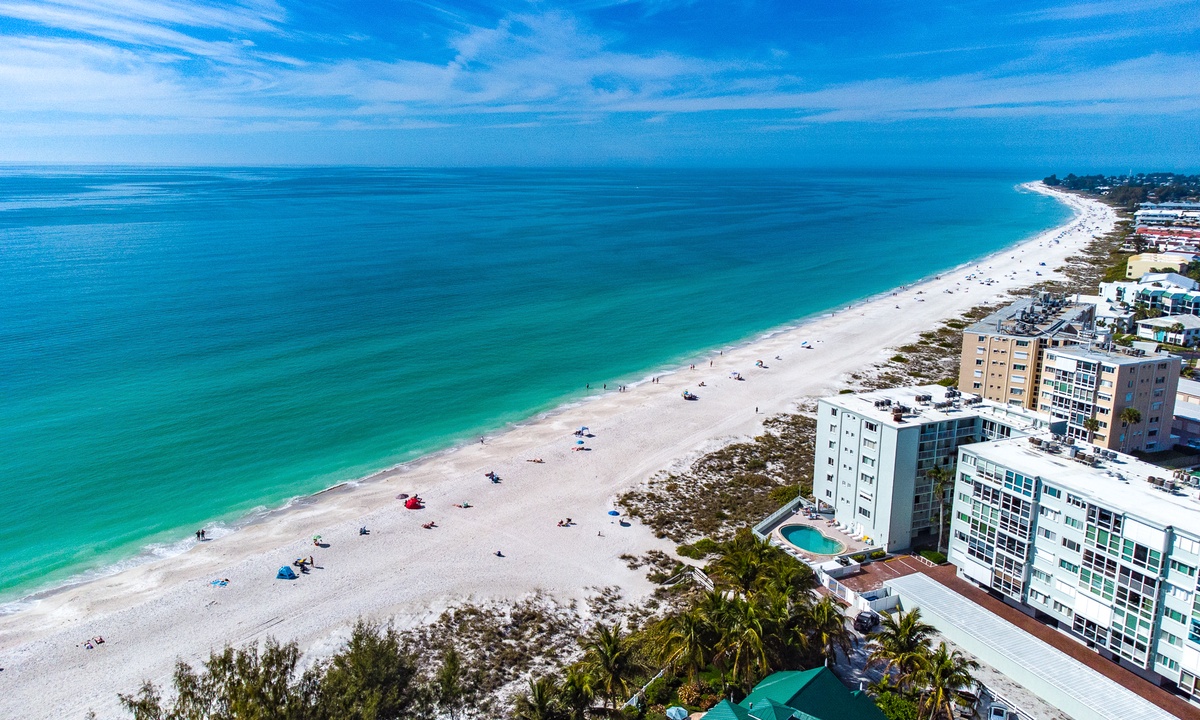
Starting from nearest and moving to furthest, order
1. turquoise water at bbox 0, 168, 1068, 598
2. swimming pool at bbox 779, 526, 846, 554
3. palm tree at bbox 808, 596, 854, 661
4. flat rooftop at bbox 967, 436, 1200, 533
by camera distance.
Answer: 1. flat rooftop at bbox 967, 436, 1200, 533
2. palm tree at bbox 808, 596, 854, 661
3. swimming pool at bbox 779, 526, 846, 554
4. turquoise water at bbox 0, 168, 1068, 598

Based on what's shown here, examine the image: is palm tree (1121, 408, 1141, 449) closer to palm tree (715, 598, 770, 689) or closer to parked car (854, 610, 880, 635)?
parked car (854, 610, 880, 635)

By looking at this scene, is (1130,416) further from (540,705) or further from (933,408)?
(540,705)

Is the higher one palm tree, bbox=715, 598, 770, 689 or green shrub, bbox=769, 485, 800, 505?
palm tree, bbox=715, 598, 770, 689

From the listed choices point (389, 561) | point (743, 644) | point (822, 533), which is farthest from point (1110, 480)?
point (389, 561)

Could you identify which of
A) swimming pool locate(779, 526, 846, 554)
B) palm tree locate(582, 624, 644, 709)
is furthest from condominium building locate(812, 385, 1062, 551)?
palm tree locate(582, 624, 644, 709)

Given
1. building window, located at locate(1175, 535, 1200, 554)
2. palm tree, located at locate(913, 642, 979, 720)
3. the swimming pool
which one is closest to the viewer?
palm tree, located at locate(913, 642, 979, 720)

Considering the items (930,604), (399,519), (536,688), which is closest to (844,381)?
(930,604)

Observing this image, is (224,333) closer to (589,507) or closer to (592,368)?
(592,368)
